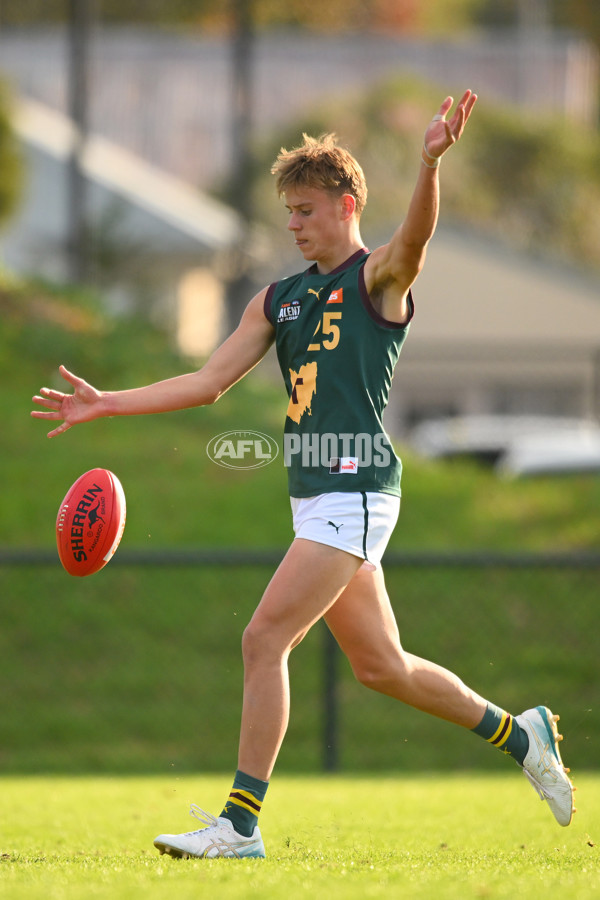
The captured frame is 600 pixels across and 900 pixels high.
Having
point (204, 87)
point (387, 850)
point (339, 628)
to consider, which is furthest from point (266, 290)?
point (204, 87)

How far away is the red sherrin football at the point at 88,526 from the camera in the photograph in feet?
15.6

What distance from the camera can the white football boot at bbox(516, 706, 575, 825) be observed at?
4.75 metres

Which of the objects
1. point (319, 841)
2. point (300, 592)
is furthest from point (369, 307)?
point (319, 841)

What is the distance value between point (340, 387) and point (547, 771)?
1594 millimetres

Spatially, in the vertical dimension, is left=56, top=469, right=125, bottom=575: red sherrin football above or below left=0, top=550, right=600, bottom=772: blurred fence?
above

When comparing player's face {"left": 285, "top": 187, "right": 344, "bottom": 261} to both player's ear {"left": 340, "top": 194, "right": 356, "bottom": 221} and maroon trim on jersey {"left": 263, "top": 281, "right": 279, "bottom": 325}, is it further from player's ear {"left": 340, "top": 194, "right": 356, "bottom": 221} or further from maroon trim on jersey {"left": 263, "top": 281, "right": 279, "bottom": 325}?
maroon trim on jersey {"left": 263, "top": 281, "right": 279, "bottom": 325}

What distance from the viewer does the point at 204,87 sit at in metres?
45.8

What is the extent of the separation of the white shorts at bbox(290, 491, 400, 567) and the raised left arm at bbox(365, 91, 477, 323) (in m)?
0.62

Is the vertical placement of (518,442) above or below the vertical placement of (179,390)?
below

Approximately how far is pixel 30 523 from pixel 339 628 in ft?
26.3

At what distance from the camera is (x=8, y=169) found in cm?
1595

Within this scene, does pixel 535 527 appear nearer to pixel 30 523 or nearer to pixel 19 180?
pixel 30 523

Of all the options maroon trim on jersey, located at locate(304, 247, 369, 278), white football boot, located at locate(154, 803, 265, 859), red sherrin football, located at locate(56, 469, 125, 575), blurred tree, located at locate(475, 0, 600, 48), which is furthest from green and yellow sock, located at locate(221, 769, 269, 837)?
blurred tree, located at locate(475, 0, 600, 48)

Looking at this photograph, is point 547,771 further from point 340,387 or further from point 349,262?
point 349,262
